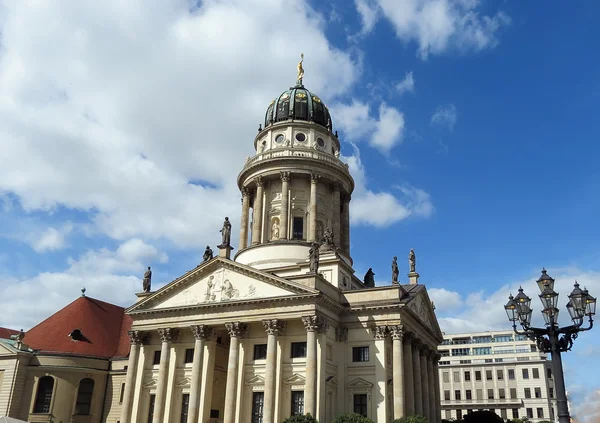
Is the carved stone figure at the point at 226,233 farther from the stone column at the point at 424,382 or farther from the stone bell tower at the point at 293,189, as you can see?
the stone column at the point at 424,382

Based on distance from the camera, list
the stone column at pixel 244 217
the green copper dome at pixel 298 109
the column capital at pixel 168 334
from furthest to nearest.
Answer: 1. the green copper dome at pixel 298 109
2. the stone column at pixel 244 217
3. the column capital at pixel 168 334

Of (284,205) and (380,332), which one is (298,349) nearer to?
(380,332)

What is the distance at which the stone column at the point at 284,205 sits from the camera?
177ft

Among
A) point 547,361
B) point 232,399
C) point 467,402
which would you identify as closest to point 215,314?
point 232,399

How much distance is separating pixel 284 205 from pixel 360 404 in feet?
69.1

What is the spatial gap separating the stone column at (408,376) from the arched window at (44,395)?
32.0 m

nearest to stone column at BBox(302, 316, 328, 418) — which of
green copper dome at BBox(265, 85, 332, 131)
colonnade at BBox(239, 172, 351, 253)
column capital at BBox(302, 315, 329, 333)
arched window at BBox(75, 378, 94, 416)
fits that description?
column capital at BBox(302, 315, 329, 333)

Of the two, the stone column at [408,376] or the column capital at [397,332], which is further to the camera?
the stone column at [408,376]

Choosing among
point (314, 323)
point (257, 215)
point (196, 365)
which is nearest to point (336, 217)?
point (257, 215)

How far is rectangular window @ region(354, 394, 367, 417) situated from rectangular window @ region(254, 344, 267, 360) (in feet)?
25.6

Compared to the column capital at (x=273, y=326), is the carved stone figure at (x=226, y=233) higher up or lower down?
higher up

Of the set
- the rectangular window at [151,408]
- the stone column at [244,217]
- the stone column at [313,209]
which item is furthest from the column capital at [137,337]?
the stone column at [313,209]

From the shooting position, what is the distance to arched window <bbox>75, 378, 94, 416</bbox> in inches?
2008

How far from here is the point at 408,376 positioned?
44.7 meters
